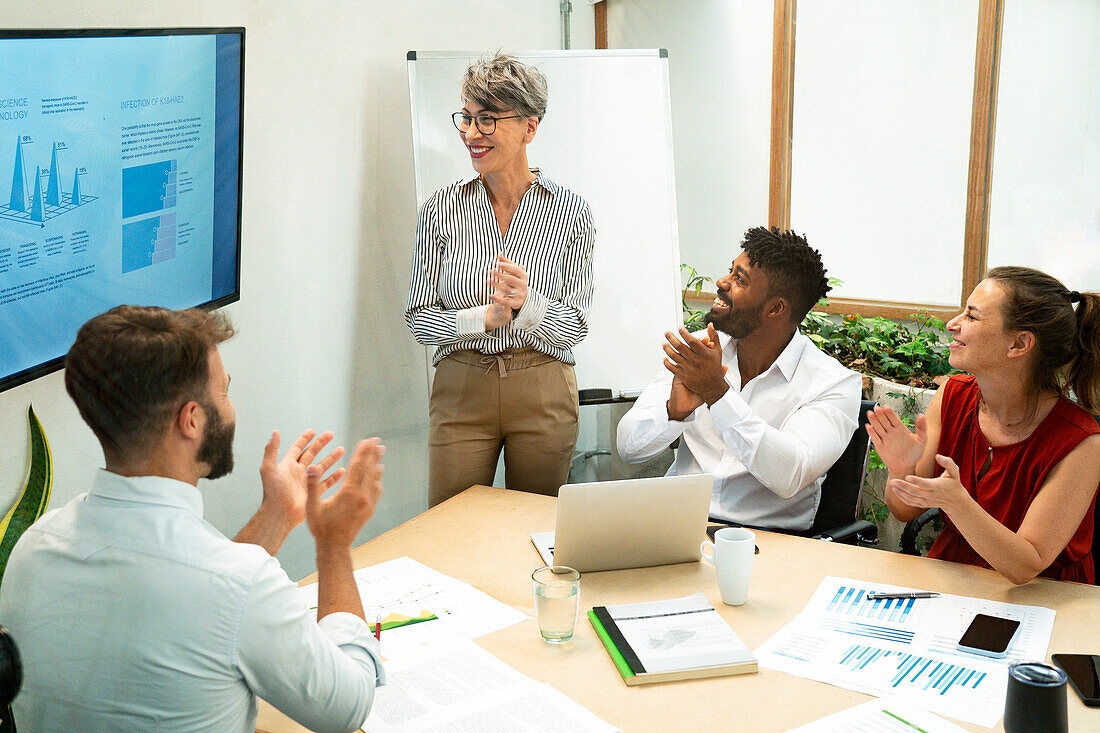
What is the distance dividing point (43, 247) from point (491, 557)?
106cm

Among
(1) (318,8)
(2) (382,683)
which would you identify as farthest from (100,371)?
(1) (318,8)

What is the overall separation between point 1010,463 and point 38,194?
6.72 feet

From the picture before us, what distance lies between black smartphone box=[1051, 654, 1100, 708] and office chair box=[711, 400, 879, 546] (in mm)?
971

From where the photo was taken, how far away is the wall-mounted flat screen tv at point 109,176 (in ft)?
5.44

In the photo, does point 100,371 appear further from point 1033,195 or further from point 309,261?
point 1033,195

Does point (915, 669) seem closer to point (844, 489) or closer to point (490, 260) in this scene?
point (844, 489)

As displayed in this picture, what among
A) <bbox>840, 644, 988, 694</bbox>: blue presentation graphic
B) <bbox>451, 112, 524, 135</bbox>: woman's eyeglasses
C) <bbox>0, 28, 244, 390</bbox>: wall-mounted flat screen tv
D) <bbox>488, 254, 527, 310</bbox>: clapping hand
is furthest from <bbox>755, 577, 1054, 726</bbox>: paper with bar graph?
<bbox>451, 112, 524, 135</bbox>: woman's eyeglasses

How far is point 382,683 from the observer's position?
1356 millimetres

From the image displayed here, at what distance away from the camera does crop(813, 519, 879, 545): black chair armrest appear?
90.4 inches

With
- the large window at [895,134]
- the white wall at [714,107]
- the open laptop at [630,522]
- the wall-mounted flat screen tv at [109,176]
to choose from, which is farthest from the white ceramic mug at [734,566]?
the white wall at [714,107]

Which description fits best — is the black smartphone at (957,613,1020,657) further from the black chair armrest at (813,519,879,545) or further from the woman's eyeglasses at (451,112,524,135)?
the woman's eyeglasses at (451,112,524,135)

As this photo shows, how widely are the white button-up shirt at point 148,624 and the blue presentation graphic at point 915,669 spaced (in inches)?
33.6

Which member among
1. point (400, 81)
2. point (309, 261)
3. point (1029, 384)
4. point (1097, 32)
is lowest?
point (1029, 384)

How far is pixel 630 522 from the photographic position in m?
1.83
